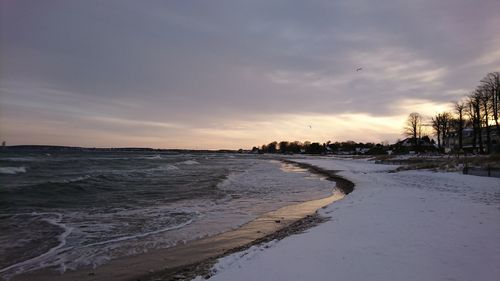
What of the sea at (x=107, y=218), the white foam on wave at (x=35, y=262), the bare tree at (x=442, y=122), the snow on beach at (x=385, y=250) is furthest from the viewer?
the bare tree at (x=442, y=122)

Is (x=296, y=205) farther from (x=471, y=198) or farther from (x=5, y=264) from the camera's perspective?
(x=5, y=264)

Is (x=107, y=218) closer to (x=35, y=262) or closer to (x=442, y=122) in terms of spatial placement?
(x=35, y=262)

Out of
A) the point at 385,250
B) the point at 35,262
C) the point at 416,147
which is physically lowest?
the point at 35,262

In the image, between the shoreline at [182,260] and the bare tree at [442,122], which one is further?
the bare tree at [442,122]

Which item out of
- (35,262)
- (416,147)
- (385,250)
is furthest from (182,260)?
(416,147)

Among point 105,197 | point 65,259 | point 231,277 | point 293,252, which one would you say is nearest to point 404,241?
point 293,252

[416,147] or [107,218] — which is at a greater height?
[416,147]


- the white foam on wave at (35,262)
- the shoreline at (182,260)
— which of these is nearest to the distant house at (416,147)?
the shoreline at (182,260)

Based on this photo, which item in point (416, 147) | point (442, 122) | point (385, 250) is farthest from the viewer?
point (416, 147)

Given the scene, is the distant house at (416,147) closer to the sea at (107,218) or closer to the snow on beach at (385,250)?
the sea at (107,218)

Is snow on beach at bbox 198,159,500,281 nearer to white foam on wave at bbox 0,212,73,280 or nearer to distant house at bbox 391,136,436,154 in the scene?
white foam on wave at bbox 0,212,73,280

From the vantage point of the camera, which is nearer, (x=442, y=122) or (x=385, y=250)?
(x=385, y=250)

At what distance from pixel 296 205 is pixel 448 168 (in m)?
21.0

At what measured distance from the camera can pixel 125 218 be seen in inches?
566
